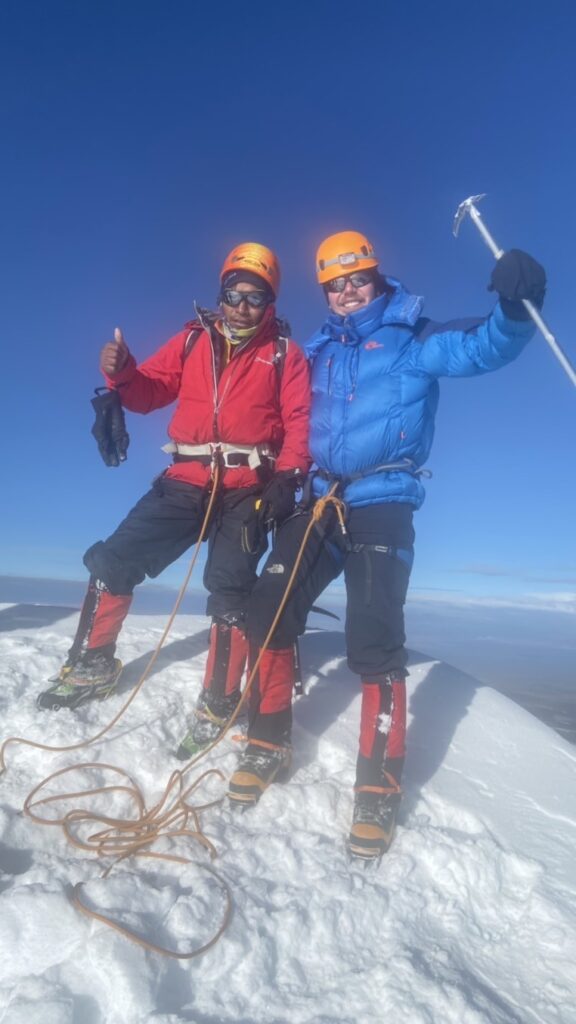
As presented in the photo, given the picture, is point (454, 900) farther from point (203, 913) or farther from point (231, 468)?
point (231, 468)

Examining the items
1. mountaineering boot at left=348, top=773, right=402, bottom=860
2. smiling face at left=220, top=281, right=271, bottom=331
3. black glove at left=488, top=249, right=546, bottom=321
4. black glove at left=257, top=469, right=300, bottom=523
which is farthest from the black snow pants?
black glove at left=488, top=249, right=546, bottom=321

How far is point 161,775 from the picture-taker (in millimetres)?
3617

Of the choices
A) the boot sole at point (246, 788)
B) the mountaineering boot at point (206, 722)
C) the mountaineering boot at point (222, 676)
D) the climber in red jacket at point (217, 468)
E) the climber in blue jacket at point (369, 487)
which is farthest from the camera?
the climber in red jacket at point (217, 468)

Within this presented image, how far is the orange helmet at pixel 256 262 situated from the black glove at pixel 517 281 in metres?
1.93

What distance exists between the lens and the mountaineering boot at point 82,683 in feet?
13.7

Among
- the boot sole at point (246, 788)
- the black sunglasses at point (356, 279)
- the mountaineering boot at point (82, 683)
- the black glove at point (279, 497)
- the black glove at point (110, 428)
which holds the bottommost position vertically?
the boot sole at point (246, 788)

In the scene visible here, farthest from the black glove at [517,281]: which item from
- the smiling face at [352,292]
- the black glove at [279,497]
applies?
the black glove at [279,497]

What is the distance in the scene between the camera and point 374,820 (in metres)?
3.19

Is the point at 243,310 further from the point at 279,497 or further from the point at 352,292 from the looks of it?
the point at 279,497

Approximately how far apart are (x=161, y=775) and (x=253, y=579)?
1.52m

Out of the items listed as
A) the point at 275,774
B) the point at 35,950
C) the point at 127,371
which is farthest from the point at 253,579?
the point at 35,950

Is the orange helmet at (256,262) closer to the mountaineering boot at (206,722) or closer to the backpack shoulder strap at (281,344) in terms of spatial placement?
the backpack shoulder strap at (281,344)

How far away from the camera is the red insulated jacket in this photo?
181 inches

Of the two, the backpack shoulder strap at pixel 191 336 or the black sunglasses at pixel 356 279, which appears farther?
the backpack shoulder strap at pixel 191 336
